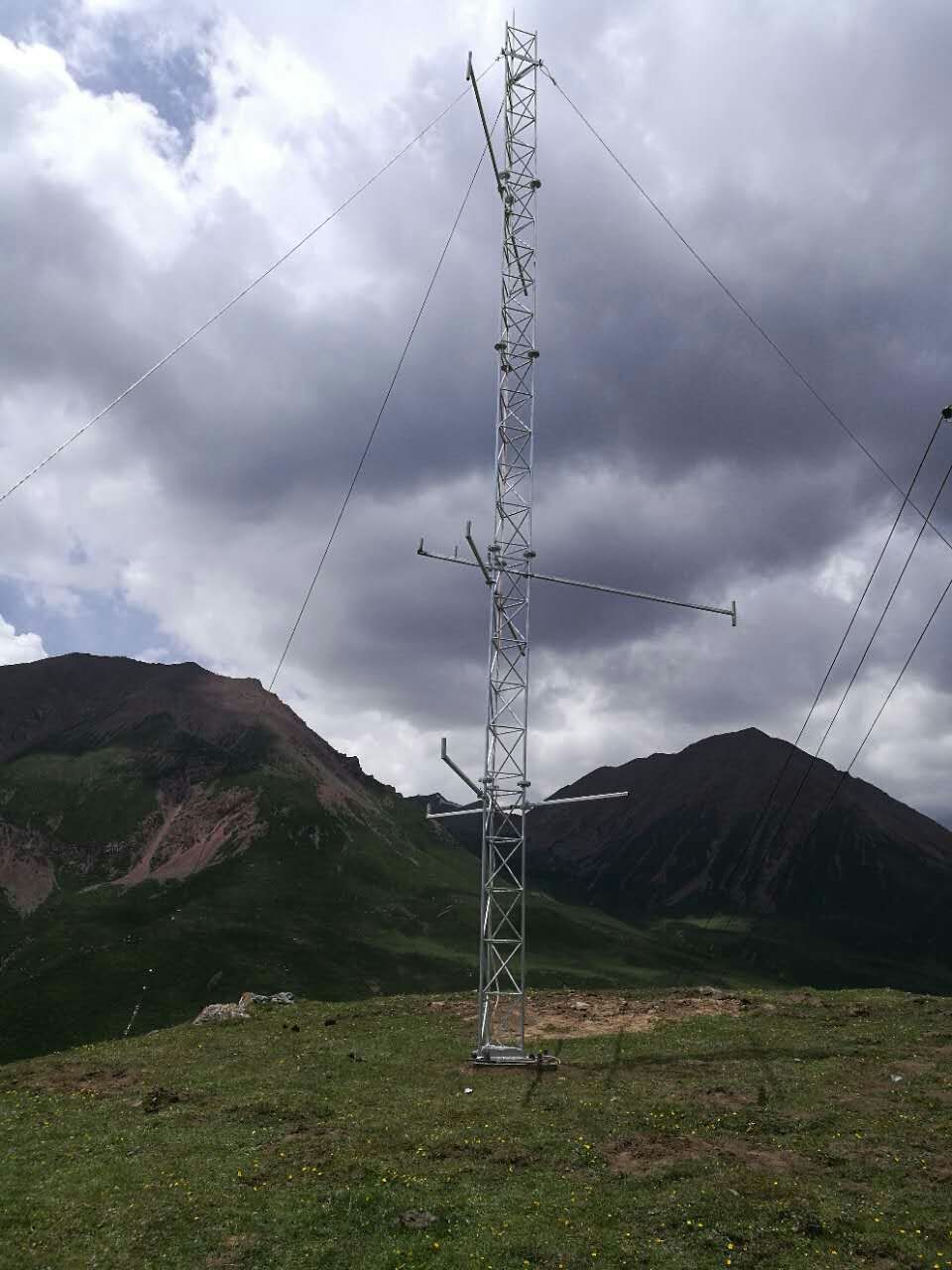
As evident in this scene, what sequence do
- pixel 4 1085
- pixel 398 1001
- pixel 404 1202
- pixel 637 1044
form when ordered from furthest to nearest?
pixel 398 1001, pixel 637 1044, pixel 4 1085, pixel 404 1202

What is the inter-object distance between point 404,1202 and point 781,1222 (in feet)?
29.7

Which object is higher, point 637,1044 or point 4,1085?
point 637,1044

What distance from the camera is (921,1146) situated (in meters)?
24.7

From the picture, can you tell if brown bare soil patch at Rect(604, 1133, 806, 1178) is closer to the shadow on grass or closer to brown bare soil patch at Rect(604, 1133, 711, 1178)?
brown bare soil patch at Rect(604, 1133, 711, 1178)

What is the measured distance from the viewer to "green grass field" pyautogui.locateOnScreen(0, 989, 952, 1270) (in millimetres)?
20062

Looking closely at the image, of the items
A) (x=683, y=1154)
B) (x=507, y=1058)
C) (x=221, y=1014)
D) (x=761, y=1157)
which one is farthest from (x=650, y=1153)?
(x=221, y=1014)

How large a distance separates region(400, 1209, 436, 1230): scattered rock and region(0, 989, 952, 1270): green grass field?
0.18 feet

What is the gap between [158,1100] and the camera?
30438mm

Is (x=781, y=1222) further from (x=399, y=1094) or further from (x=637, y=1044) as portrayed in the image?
(x=637, y=1044)

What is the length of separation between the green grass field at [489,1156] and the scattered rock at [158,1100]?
135mm

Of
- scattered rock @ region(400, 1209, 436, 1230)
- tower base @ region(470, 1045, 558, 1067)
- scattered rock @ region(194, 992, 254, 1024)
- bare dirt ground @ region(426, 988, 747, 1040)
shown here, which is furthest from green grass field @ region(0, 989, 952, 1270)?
scattered rock @ region(194, 992, 254, 1024)

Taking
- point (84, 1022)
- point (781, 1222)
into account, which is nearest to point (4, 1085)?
point (781, 1222)

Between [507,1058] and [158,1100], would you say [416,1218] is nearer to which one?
[158,1100]

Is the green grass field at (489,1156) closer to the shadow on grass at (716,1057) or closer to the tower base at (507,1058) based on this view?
the shadow on grass at (716,1057)
